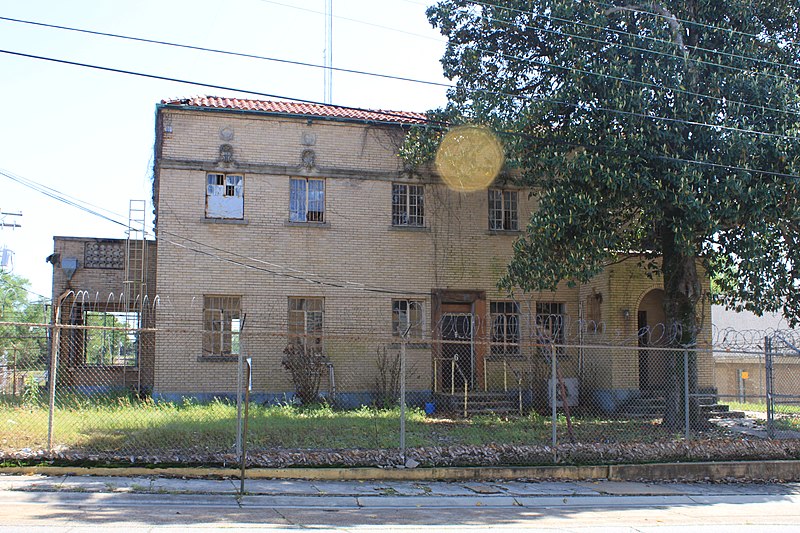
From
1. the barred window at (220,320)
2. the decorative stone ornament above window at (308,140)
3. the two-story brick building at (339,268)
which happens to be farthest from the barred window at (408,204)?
the barred window at (220,320)

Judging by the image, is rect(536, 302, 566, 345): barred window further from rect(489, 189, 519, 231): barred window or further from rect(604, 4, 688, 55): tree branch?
rect(604, 4, 688, 55): tree branch

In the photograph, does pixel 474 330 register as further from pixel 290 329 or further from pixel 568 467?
pixel 568 467

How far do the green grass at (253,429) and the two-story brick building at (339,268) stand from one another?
234cm

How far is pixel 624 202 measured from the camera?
51.4 feet

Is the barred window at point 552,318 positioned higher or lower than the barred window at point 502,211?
lower

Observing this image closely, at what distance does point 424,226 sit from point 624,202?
642 cm

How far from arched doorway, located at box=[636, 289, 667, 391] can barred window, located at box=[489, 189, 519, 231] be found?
461 cm

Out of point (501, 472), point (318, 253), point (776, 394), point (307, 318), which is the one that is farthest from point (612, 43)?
point (307, 318)

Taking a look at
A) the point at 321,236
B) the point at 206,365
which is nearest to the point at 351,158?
the point at 321,236

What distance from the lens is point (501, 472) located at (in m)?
12.2

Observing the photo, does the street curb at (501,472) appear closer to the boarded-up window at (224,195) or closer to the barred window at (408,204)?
the boarded-up window at (224,195)

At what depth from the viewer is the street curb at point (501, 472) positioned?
36.0 feet

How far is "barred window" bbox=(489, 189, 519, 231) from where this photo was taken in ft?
70.0

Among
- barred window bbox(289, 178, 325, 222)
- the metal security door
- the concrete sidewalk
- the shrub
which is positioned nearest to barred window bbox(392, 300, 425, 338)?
the metal security door
